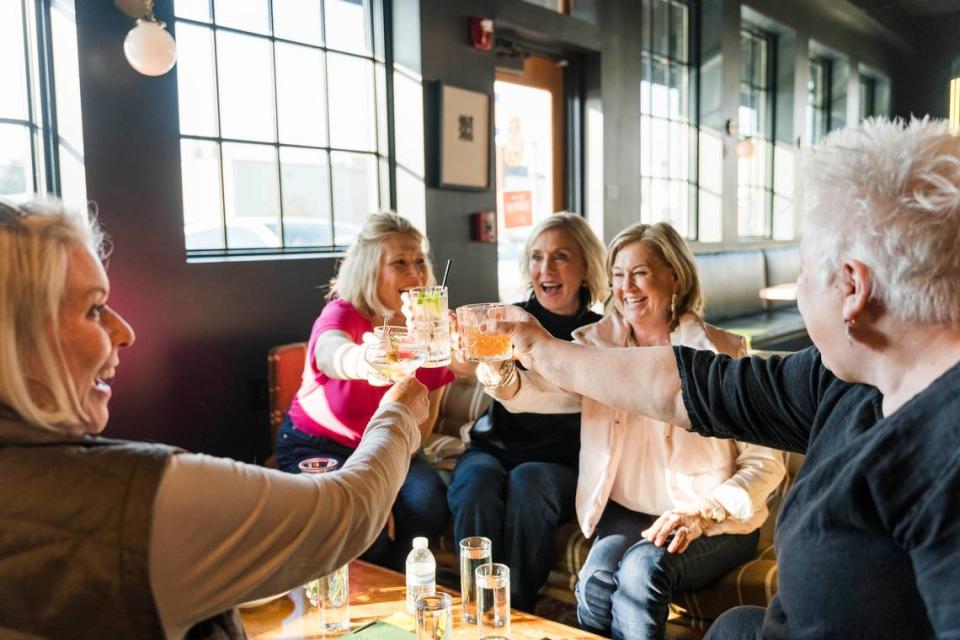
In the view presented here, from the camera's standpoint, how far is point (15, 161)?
8.75 ft

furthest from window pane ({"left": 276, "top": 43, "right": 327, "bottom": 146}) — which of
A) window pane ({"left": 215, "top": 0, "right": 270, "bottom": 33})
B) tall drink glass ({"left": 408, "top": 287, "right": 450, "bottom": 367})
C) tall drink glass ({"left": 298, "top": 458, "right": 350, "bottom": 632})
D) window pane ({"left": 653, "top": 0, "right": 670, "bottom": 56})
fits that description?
window pane ({"left": 653, "top": 0, "right": 670, "bottom": 56})

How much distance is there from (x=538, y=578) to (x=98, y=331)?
1607 millimetres

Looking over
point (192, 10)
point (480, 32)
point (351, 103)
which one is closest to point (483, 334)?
point (192, 10)

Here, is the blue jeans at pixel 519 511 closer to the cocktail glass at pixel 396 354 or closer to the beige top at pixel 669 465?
the beige top at pixel 669 465

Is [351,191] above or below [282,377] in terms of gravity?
above

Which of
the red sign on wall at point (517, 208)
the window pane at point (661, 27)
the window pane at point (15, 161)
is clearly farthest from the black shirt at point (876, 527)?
the window pane at point (661, 27)

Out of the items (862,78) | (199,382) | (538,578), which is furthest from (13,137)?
(862,78)

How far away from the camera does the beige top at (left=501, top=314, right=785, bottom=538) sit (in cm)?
206

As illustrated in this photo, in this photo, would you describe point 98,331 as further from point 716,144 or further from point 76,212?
point 716,144

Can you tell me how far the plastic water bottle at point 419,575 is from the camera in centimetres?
168

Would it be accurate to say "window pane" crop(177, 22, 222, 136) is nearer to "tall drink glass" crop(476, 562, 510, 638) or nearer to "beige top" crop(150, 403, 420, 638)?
"tall drink glass" crop(476, 562, 510, 638)

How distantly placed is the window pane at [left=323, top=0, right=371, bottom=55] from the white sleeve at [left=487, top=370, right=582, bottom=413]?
2.11m

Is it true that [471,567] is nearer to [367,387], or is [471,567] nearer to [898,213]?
[367,387]

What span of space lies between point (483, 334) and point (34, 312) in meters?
1.01
